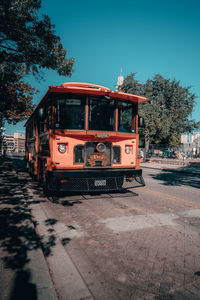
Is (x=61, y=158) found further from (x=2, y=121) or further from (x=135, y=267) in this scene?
(x=2, y=121)

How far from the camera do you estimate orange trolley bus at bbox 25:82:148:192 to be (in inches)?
245

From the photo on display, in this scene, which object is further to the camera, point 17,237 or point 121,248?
point 17,237

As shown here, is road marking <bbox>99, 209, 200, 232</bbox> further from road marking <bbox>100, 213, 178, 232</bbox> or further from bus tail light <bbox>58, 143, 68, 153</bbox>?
bus tail light <bbox>58, 143, 68, 153</bbox>

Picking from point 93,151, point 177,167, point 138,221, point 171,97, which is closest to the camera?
point 138,221

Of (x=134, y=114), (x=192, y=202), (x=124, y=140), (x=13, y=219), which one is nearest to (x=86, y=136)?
Answer: (x=124, y=140)

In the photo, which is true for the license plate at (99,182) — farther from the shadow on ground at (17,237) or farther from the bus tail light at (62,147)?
the shadow on ground at (17,237)

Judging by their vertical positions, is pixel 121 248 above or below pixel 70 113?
below

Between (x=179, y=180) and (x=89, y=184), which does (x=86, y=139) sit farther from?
(x=179, y=180)

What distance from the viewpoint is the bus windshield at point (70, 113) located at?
638 cm

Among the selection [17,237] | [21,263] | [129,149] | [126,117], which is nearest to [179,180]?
[129,149]

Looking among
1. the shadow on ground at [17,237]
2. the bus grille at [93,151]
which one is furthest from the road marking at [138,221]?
the bus grille at [93,151]

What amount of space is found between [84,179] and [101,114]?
220 cm

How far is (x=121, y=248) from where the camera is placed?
3545 mm

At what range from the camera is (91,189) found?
638 centimetres
